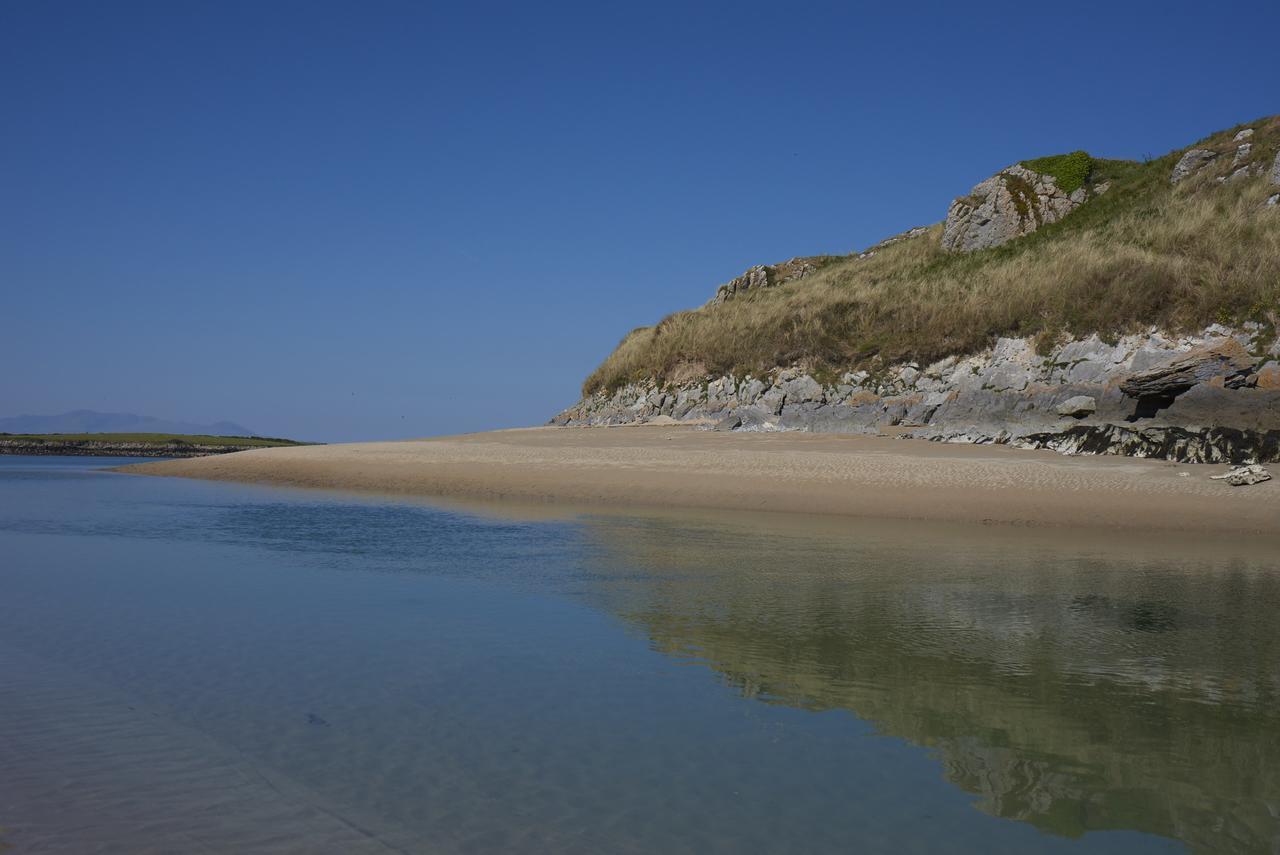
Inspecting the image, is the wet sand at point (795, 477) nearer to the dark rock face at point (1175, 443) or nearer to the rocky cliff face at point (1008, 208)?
the dark rock face at point (1175, 443)

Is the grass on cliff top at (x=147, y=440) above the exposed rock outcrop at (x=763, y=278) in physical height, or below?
below

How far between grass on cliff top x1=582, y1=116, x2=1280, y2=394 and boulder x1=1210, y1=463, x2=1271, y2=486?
19.4 feet

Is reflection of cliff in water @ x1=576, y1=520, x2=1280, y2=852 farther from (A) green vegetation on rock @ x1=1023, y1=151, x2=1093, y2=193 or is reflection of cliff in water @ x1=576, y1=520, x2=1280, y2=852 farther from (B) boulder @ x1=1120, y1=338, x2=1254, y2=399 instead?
(A) green vegetation on rock @ x1=1023, y1=151, x2=1093, y2=193

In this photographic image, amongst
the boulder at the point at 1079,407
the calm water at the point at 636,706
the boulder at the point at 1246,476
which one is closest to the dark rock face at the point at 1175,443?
the boulder at the point at 1079,407

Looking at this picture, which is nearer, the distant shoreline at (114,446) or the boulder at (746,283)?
the boulder at (746,283)

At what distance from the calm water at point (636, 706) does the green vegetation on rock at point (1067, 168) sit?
1125 inches

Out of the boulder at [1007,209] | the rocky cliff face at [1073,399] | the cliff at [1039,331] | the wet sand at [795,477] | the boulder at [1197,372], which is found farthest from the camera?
the boulder at [1007,209]

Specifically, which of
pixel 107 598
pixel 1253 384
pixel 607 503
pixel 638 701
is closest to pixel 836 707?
pixel 638 701

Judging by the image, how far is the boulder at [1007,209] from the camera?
1387 inches

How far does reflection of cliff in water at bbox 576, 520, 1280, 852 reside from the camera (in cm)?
444

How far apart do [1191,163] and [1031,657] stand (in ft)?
108

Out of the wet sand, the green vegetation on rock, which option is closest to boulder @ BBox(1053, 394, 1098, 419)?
the wet sand

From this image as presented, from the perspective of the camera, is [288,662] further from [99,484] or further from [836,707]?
[99,484]

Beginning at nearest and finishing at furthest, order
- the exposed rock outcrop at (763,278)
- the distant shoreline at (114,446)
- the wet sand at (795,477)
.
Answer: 1. the wet sand at (795,477)
2. the exposed rock outcrop at (763,278)
3. the distant shoreline at (114,446)
